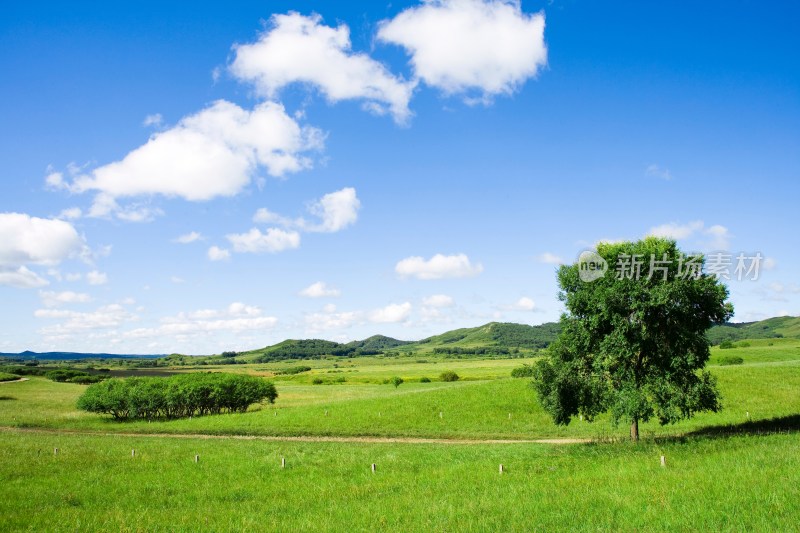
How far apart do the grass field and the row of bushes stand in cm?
2394

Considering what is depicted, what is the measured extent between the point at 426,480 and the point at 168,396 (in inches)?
2301

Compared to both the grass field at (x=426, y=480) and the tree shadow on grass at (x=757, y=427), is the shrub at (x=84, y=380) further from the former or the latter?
the tree shadow on grass at (x=757, y=427)

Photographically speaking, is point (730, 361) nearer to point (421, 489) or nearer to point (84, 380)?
point (421, 489)

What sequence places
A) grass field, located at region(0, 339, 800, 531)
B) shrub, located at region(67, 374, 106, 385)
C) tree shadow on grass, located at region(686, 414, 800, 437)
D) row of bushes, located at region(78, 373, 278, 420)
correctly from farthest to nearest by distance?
shrub, located at region(67, 374, 106, 385), row of bushes, located at region(78, 373, 278, 420), tree shadow on grass, located at region(686, 414, 800, 437), grass field, located at region(0, 339, 800, 531)

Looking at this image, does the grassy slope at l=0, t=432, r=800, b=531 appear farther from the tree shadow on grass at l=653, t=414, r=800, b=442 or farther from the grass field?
the tree shadow on grass at l=653, t=414, r=800, b=442

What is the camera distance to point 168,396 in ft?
234

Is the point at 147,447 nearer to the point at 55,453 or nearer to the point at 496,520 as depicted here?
the point at 55,453

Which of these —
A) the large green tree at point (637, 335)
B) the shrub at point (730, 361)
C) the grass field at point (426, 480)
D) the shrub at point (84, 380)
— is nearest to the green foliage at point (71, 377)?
the shrub at point (84, 380)

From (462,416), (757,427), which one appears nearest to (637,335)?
(757,427)

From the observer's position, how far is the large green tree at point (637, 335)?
29578 millimetres

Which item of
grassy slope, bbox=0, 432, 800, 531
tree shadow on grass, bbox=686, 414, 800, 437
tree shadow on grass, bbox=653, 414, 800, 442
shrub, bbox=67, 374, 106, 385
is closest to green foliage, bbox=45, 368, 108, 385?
shrub, bbox=67, 374, 106, 385

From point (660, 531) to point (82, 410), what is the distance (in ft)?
277

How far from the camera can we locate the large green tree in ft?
97.0

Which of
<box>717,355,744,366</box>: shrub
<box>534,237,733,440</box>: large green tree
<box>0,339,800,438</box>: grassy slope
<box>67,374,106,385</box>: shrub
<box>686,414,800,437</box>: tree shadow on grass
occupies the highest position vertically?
<box>534,237,733,440</box>: large green tree
